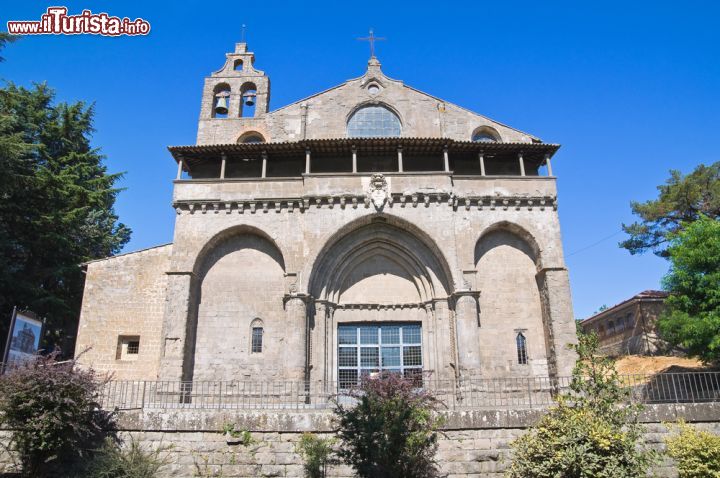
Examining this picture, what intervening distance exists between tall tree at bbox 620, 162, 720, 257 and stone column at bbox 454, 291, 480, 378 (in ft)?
43.1

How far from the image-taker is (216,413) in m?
12.0

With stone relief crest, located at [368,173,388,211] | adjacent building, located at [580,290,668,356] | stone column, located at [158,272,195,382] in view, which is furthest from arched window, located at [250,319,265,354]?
adjacent building, located at [580,290,668,356]

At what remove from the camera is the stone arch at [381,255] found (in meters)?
19.6

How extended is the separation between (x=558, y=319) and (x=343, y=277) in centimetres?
822

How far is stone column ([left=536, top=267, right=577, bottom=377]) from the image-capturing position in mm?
18016

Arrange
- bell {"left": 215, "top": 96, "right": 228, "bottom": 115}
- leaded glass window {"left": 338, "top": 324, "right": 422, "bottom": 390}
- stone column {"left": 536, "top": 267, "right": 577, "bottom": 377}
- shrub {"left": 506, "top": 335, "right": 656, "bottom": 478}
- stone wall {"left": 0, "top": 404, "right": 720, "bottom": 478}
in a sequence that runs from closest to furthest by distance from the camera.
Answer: shrub {"left": 506, "top": 335, "right": 656, "bottom": 478} < stone wall {"left": 0, "top": 404, "right": 720, "bottom": 478} < stone column {"left": 536, "top": 267, "right": 577, "bottom": 377} < leaded glass window {"left": 338, "top": 324, "right": 422, "bottom": 390} < bell {"left": 215, "top": 96, "right": 228, "bottom": 115}

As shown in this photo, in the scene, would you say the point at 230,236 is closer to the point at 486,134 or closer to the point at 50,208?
the point at 50,208

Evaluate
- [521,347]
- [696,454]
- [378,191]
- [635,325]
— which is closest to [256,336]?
[378,191]

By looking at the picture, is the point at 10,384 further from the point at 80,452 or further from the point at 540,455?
the point at 540,455

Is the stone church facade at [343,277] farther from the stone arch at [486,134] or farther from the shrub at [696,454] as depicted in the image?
the shrub at [696,454]

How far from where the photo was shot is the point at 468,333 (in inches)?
716

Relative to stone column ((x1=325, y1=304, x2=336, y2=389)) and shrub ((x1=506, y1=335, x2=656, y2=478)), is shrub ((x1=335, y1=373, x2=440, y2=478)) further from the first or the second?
stone column ((x1=325, y1=304, x2=336, y2=389))

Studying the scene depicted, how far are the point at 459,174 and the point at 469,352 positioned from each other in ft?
25.8

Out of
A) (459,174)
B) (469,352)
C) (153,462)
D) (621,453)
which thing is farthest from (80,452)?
(459,174)
